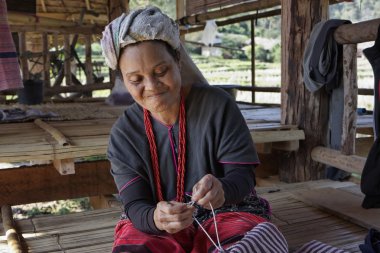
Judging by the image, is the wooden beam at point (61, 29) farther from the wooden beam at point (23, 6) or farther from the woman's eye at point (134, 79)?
the woman's eye at point (134, 79)

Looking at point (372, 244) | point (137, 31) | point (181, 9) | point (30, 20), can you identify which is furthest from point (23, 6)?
point (372, 244)

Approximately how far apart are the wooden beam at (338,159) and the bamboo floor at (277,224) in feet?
0.51

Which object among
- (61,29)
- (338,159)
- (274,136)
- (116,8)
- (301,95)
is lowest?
(338,159)

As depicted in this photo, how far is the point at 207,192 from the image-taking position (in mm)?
1297

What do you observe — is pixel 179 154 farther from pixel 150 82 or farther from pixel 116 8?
pixel 116 8

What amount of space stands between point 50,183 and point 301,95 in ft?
6.40

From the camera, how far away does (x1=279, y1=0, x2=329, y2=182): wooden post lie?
3143 mm

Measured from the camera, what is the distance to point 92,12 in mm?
7621

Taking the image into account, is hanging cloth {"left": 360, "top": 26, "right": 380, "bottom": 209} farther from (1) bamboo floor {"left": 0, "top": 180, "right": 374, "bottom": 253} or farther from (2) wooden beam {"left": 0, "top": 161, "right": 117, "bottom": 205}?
(2) wooden beam {"left": 0, "top": 161, "right": 117, "bottom": 205}

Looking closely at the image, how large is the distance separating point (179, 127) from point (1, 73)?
1.82 meters

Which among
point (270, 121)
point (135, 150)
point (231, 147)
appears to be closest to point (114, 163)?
point (135, 150)

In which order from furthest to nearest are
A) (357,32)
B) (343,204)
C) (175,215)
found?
(357,32), (343,204), (175,215)

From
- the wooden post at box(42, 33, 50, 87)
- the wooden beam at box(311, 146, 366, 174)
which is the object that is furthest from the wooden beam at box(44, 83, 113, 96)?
the wooden beam at box(311, 146, 366, 174)

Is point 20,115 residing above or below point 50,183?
Result: above
